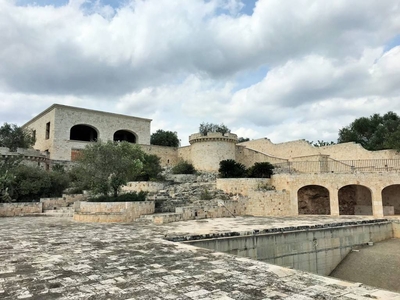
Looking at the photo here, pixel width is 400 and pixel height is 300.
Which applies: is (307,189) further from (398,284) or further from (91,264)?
(91,264)

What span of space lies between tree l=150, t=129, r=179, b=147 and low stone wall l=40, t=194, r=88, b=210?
28690mm

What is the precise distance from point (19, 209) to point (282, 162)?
831 inches

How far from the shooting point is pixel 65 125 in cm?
3253

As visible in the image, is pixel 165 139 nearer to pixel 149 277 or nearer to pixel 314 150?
pixel 314 150

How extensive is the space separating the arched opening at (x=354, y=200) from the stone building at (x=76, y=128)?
21.7 meters

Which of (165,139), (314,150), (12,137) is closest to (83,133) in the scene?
Answer: (12,137)

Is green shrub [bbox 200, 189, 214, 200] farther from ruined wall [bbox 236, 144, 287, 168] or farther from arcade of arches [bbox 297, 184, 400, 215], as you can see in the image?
ruined wall [bbox 236, 144, 287, 168]

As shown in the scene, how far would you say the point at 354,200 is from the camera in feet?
74.6

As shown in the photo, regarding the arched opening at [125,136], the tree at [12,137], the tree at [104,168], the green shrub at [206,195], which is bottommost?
the green shrub at [206,195]

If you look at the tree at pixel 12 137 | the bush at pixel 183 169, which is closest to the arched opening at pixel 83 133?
the tree at pixel 12 137

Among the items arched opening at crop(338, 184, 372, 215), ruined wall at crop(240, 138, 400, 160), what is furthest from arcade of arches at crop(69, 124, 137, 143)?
arched opening at crop(338, 184, 372, 215)

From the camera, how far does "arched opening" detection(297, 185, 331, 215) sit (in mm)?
22203

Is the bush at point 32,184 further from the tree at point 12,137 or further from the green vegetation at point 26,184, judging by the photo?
the tree at point 12,137

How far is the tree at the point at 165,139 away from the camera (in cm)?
4944
